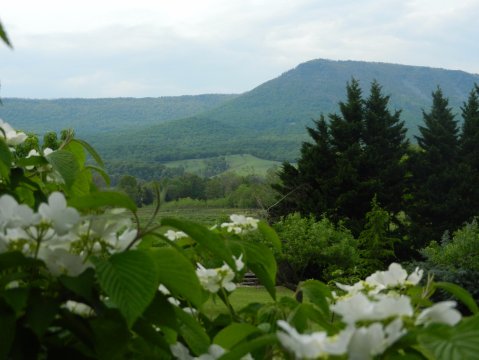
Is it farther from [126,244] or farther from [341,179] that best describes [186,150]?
[126,244]

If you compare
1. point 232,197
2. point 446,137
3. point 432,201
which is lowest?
point 232,197

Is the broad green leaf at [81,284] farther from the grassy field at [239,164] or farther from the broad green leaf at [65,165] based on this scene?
the grassy field at [239,164]

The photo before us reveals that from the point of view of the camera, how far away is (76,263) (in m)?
0.82

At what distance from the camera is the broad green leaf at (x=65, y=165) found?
1118mm

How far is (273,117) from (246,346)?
13943 centimetres

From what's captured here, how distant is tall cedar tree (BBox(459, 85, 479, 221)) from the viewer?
25.2 m

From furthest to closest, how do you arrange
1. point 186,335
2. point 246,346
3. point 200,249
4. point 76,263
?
point 200,249
point 186,335
point 76,263
point 246,346

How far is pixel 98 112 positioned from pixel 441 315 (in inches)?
6787

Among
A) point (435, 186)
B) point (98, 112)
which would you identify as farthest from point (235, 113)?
point (435, 186)

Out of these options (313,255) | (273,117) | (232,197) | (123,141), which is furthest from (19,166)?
(273,117)

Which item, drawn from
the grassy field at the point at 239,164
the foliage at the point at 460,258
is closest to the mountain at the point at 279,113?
the grassy field at the point at 239,164

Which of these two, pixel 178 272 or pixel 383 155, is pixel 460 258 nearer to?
pixel 383 155

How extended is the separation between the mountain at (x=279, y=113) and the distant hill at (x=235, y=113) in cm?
16

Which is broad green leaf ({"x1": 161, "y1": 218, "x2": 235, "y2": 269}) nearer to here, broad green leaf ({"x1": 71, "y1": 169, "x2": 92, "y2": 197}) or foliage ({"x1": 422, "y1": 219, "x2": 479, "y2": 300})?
broad green leaf ({"x1": 71, "y1": 169, "x2": 92, "y2": 197})
